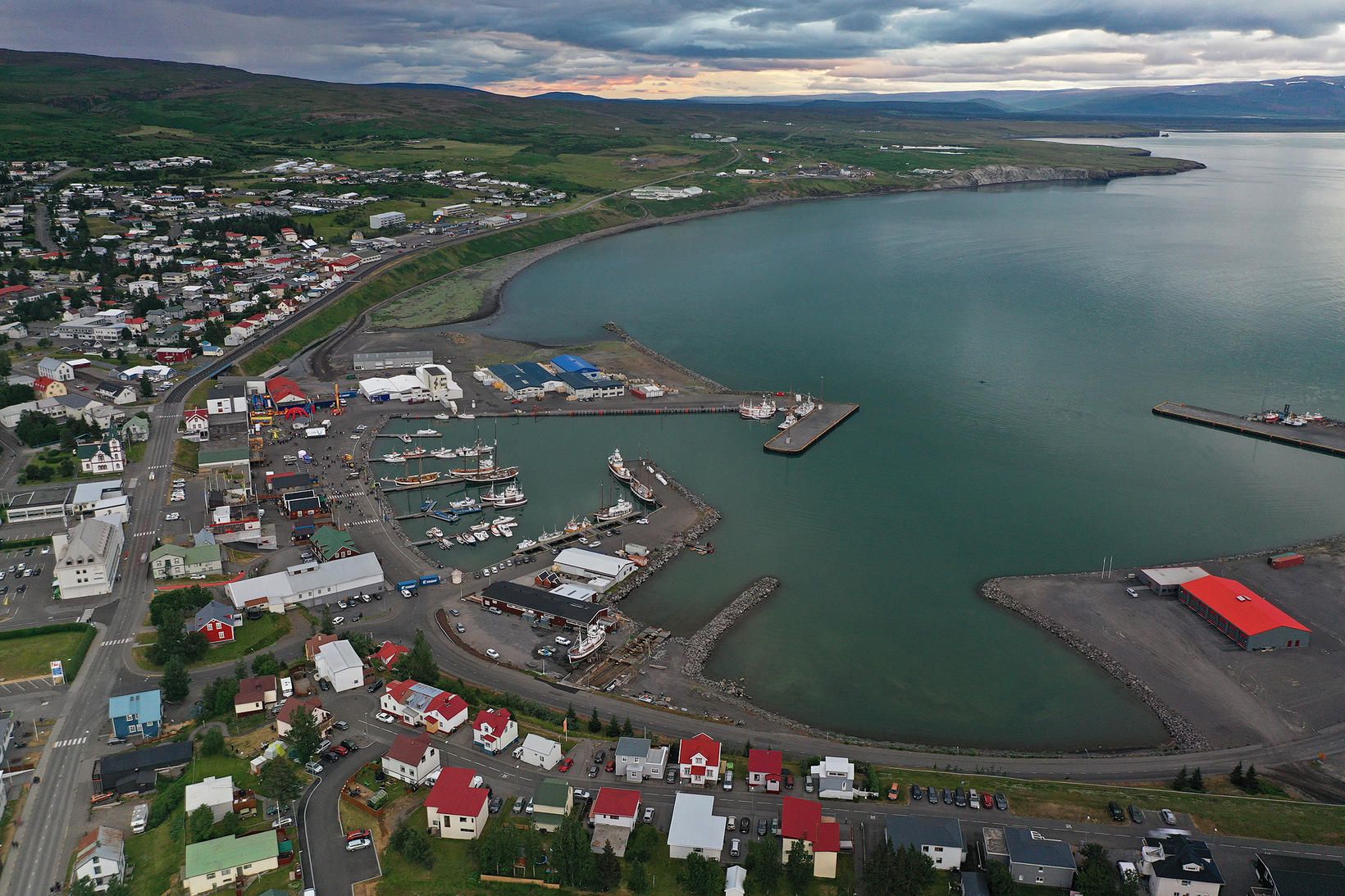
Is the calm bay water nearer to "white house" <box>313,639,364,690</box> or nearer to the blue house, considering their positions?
"white house" <box>313,639,364,690</box>

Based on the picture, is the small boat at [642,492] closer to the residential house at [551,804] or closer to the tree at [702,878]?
the residential house at [551,804]

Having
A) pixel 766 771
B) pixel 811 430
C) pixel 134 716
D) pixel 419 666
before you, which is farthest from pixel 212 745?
pixel 811 430

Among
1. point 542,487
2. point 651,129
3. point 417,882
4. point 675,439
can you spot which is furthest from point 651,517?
point 651,129

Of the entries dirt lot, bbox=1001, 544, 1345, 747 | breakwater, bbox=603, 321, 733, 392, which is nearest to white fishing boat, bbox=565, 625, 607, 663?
dirt lot, bbox=1001, 544, 1345, 747

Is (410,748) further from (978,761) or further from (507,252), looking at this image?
(507,252)

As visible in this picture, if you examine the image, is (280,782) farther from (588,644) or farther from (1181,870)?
(1181,870)

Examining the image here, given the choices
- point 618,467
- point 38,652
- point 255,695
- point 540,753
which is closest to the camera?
point 540,753
